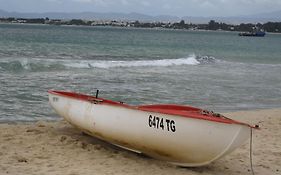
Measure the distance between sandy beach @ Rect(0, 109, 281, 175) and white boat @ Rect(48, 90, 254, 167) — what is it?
0.66ft

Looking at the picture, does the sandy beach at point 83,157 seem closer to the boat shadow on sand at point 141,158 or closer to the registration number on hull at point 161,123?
the boat shadow on sand at point 141,158

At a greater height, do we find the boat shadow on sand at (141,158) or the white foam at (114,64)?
the boat shadow on sand at (141,158)

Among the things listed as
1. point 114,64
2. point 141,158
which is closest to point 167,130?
point 141,158

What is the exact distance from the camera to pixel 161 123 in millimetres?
6973

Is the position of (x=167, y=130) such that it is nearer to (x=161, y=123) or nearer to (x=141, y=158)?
(x=161, y=123)

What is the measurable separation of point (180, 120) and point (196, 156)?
592mm

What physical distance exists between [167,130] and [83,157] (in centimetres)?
151

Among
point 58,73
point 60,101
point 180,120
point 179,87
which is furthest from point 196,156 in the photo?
point 58,73

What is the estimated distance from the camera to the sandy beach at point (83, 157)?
23.1ft

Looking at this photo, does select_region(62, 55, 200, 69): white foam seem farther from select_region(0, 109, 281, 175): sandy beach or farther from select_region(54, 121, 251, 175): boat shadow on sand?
select_region(54, 121, 251, 175): boat shadow on sand

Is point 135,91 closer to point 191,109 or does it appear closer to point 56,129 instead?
point 56,129

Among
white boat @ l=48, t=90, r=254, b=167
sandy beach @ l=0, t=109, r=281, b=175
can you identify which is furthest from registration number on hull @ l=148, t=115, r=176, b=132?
sandy beach @ l=0, t=109, r=281, b=175

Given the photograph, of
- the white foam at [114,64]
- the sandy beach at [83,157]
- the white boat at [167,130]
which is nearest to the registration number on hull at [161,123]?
the white boat at [167,130]

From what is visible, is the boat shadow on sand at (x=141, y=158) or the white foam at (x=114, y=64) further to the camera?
the white foam at (x=114, y=64)
